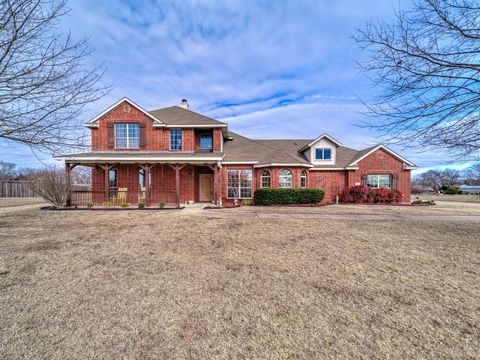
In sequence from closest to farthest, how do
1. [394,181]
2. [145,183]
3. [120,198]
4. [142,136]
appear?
1. [120,198]
2. [145,183]
3. [142,136]
4. [394,181]

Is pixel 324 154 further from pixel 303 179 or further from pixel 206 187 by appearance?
pixel 206 187

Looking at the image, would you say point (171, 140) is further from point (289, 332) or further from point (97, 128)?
A: point (289, 332)

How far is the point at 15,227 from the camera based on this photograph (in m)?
8.32

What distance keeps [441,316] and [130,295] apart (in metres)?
4.53

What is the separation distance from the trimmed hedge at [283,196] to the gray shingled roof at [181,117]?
6036 mm

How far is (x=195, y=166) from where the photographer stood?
16844 mm

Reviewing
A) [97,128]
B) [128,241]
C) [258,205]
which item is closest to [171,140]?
[97,128]

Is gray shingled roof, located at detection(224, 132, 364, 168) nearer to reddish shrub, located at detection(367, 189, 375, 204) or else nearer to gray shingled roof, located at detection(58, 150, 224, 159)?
gray shingled roof, located at detection(58, 150, 224, 159)

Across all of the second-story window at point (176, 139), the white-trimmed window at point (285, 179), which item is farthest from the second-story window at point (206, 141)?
the white-trimmed window at point (285, 179)

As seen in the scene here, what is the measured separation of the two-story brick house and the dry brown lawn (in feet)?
30.4

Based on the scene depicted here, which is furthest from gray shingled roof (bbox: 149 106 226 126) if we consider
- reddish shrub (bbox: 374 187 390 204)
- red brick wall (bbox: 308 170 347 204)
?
reddish shrub (bbox: 374 187 390 204)

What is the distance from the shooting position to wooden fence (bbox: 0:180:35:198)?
2722 cm

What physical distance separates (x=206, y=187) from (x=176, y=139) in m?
4.17

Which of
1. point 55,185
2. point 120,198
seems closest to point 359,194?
point 120,198
